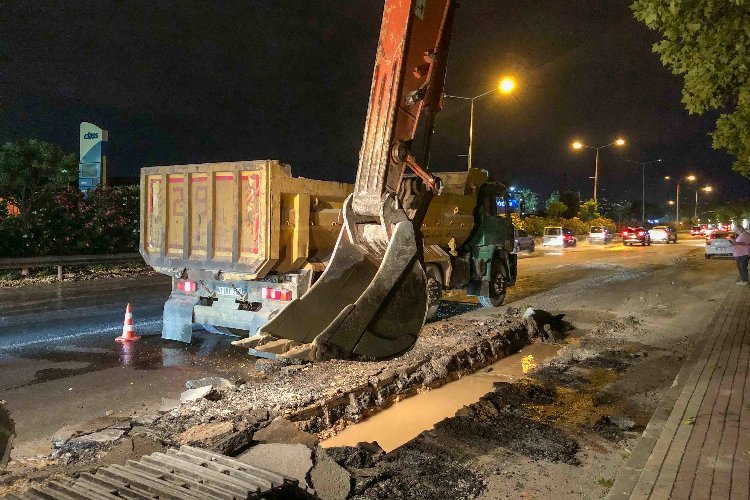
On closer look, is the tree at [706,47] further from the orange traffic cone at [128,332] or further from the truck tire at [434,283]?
the orange traffic cone at [128,332]

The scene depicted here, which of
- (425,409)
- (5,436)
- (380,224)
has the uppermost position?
(380,224)

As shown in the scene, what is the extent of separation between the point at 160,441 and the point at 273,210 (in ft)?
12.2

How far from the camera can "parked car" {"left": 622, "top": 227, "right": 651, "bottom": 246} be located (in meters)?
43.9

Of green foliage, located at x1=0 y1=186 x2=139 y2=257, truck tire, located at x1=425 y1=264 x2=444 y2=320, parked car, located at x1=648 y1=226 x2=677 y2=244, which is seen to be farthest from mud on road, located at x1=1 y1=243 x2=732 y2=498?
parked car, located at x1=648 y1=226 x2=677 y2=244

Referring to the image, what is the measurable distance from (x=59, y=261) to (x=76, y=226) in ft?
9.38

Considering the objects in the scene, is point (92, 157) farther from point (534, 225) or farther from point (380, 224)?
point (534, 225)

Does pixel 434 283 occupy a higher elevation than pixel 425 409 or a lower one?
higher

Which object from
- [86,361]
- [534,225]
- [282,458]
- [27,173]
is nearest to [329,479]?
[282,458]

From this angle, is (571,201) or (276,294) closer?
(276,294)

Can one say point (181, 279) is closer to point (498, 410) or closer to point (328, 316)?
point (328, 316)

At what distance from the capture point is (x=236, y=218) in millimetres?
8141

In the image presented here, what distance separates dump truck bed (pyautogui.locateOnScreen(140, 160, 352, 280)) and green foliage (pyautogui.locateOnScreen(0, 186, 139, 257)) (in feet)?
42.0

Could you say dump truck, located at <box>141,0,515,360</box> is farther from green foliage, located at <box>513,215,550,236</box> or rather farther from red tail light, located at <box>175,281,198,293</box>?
green foliage, located at <box>513,215,550,236</box>

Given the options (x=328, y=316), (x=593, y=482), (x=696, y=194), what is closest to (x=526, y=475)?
(x=593, y=482)
